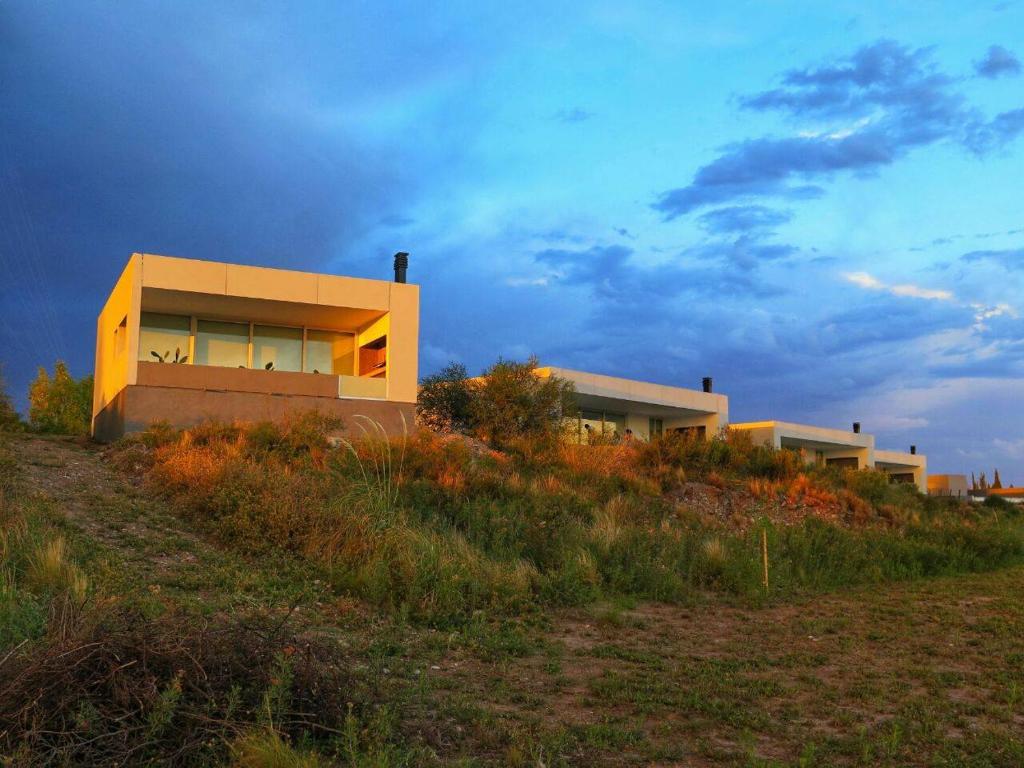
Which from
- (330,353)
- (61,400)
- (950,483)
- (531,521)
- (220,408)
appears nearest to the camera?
(531,521)

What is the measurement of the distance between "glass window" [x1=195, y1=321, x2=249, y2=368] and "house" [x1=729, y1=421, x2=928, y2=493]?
23559 mm

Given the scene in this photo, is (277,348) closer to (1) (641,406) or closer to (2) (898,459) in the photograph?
(1) (641,406)

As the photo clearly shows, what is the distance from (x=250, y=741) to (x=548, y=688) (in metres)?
2.86

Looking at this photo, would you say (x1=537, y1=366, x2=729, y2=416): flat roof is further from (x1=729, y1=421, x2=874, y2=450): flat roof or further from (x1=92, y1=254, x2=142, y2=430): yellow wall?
(x1=92, y1=254, x2=142, y2=430): yellow wall

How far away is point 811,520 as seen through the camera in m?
17.3

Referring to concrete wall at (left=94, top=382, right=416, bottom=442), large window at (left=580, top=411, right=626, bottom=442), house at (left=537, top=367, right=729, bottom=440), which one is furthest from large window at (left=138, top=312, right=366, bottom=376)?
large window at (left=580, top=411, right=626, bottom=442)

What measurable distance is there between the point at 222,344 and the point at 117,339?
9.39 ft

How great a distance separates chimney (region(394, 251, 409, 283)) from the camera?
25031 millimetres

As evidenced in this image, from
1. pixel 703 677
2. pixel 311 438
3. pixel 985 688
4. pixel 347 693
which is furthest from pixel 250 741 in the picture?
pixel 311 438

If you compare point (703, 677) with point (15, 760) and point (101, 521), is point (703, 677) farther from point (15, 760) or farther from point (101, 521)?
point (101, 521)

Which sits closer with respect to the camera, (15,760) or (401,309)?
(15,760)

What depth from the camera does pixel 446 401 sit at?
28.1m

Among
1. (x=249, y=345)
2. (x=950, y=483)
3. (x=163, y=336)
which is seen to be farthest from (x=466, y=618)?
(x=950, y=483)

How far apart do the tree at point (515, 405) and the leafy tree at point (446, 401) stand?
0.68 metres
